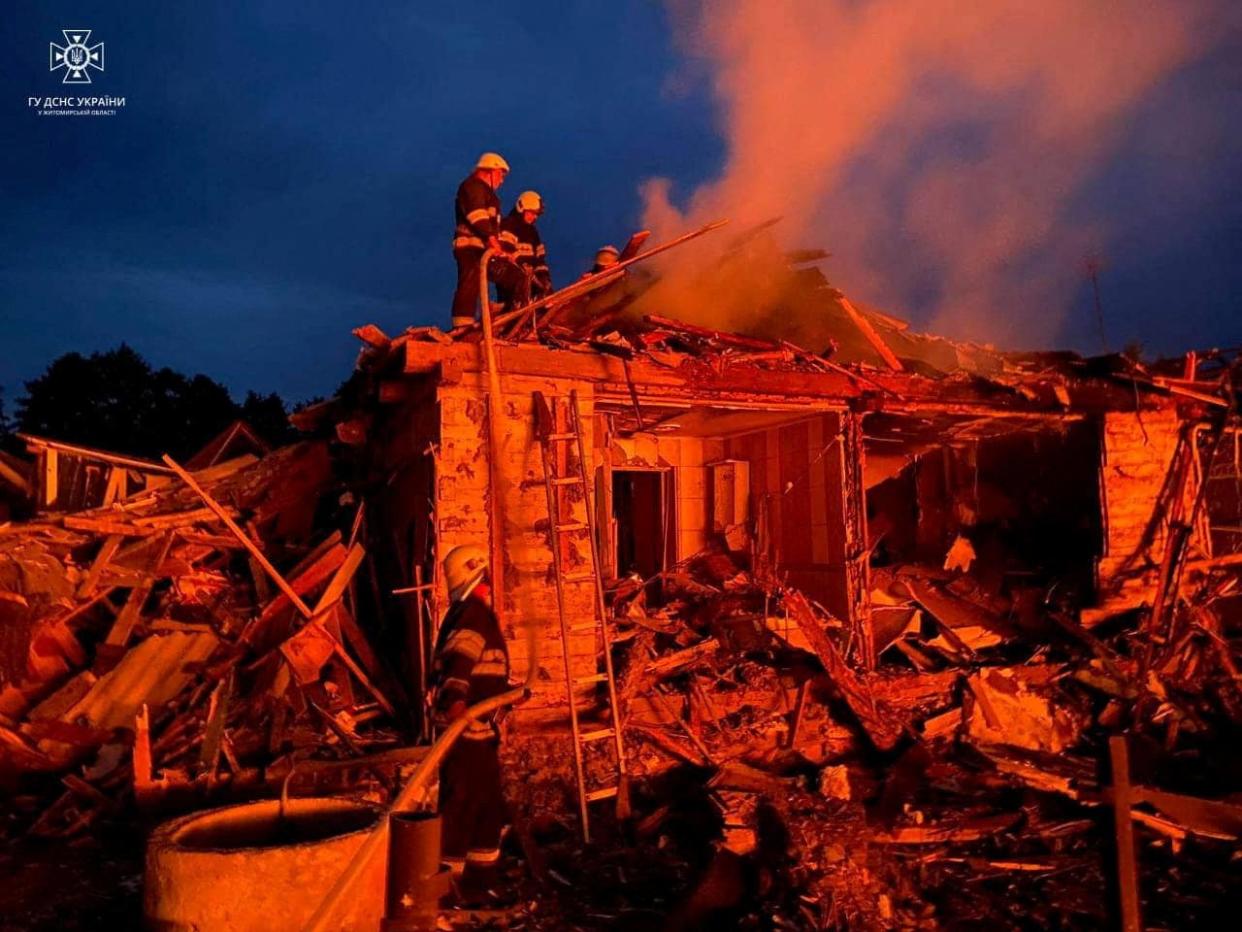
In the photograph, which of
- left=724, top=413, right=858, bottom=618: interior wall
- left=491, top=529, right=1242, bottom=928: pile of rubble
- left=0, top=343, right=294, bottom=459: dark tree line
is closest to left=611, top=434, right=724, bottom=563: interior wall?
left=724, top=413, right=858, bottom=618: interior wall

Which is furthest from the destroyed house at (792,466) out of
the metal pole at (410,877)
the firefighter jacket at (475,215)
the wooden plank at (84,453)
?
the metal pole at (410,877)

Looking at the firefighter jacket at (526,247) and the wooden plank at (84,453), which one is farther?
the wooden plank at (84,453)

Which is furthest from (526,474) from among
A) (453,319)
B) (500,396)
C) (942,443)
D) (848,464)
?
(942,443)

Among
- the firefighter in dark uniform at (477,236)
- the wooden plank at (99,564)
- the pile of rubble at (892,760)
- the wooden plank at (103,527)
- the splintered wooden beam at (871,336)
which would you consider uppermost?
the firefighter in dark uniform at (477,236)

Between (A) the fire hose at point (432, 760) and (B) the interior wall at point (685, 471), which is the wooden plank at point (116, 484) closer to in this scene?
(A) the fire hose at point (432, 760)

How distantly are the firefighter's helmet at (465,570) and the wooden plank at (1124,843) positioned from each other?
3354mm

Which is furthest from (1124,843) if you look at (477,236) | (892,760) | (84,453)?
(84,453)

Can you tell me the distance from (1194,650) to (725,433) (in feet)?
19.8

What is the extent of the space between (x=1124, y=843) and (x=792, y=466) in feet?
28.3

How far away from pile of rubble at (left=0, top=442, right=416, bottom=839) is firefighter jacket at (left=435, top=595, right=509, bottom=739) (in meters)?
1.34

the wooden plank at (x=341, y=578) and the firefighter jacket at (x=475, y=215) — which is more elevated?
the firefighter jacket at (x=475, y=215)

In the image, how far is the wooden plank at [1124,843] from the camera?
2.77 metres

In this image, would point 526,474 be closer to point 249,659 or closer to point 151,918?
point 249,659

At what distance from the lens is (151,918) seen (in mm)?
3807
